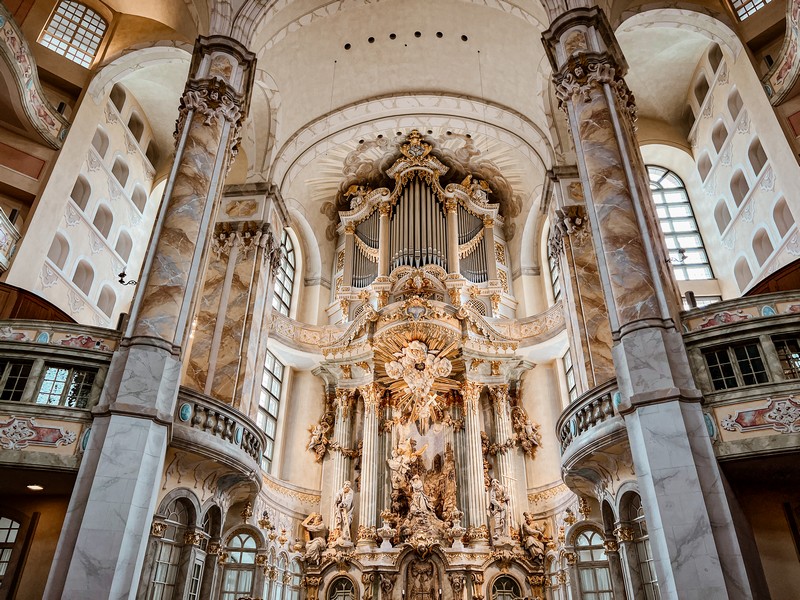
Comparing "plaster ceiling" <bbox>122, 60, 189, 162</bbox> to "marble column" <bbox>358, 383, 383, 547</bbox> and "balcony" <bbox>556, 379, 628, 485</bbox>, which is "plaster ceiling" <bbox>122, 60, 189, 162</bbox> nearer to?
"marble column" <bbox>358, 383, 383, 547</bbox>

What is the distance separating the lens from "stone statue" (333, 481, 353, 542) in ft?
63.6

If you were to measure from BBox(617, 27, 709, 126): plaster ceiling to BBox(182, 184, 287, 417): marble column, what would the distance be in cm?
1211

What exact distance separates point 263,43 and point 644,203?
39.9 ft

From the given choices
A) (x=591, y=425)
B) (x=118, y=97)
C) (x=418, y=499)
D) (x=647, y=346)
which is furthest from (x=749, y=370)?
(x=118, y=97)

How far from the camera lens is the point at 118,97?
20.0 m

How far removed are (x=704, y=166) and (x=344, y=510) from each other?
52.4ft

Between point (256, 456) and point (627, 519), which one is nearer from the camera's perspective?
point (627, 519)

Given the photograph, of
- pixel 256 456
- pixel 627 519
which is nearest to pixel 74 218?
pixel 256 456

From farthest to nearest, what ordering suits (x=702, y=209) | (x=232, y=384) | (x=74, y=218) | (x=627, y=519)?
(x=702, y=209), (x=74, y=218), (x=232, y=384), (x=627, y=519)

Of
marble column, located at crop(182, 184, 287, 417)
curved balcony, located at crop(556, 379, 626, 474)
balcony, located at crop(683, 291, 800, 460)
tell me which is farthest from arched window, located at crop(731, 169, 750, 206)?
marble column, located at crop(182, 184, 287, 417)

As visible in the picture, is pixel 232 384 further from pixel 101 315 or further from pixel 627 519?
pixel 627 519

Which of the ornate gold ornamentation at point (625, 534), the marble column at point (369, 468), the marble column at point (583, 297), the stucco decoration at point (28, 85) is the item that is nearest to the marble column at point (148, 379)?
the stucco decoration at point (28, 85)

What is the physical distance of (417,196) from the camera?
82.5 ft

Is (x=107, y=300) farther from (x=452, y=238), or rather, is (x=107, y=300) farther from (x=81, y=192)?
(x=452, y=238)
